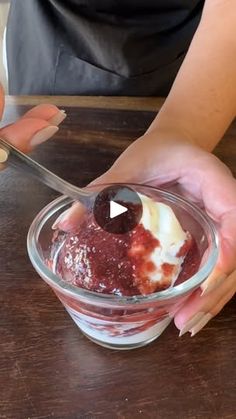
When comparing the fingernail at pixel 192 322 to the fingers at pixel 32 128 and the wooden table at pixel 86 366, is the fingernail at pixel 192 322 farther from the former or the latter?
the fingers at pixel 32 128

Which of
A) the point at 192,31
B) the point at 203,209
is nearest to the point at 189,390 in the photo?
the point at 203,209

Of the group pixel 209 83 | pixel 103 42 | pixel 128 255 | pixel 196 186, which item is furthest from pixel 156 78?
pixel 128 255

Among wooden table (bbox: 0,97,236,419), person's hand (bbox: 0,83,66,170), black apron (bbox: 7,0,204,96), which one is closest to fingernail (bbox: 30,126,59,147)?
person's hand (bbox: 0,83,66,170)

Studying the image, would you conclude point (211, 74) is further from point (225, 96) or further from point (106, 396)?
point (106, 396)

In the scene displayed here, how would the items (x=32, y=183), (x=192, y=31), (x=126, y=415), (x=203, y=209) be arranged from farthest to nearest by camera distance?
1. (x=192, y=31)
2. (x=32, y=183)
3. (x=203, y=209)
4. (x=126, y=415)

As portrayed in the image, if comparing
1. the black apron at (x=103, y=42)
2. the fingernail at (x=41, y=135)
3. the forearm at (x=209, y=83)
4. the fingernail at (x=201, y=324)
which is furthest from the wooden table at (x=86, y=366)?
the black apron at (x=103, y=42)
